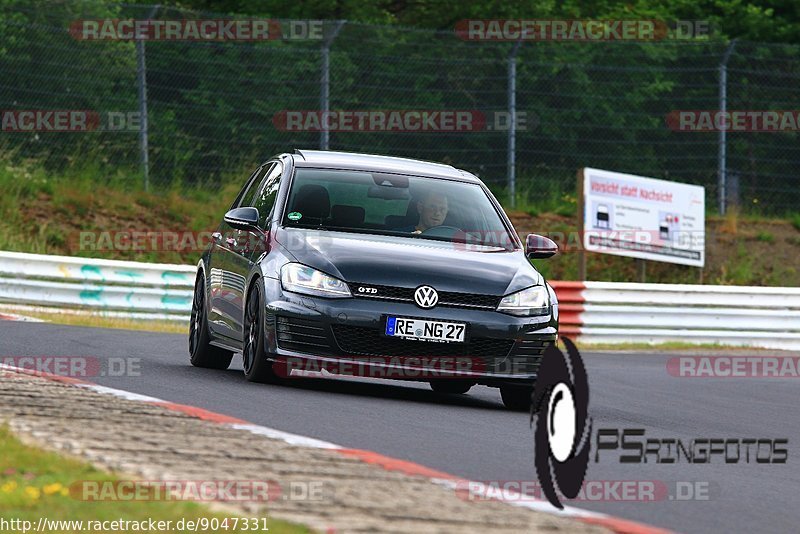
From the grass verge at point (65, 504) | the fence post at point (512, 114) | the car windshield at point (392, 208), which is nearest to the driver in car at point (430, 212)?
the car windshield at point (392, 208)

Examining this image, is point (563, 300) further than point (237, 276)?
Yes

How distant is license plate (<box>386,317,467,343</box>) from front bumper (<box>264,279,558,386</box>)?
3cm

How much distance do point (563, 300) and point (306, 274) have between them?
1107 centimetres

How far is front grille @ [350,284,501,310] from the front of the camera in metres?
10.3

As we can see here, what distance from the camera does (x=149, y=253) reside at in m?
24.8

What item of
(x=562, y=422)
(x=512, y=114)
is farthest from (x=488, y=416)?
(x=512, y=114)

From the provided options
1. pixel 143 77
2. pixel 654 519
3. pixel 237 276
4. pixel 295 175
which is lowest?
pixel 654 519

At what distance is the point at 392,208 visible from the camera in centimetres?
1152

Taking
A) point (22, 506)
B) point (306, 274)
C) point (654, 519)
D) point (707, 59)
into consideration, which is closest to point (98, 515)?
point (22, 506)

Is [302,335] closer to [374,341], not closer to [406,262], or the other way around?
[374,341]

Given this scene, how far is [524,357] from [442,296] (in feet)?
2.30

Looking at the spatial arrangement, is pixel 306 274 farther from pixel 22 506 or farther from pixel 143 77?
pixel 143 77

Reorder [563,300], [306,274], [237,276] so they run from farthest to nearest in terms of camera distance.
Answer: [563,300] < [237,276] < [306,274]

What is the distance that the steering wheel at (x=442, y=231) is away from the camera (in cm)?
1138
